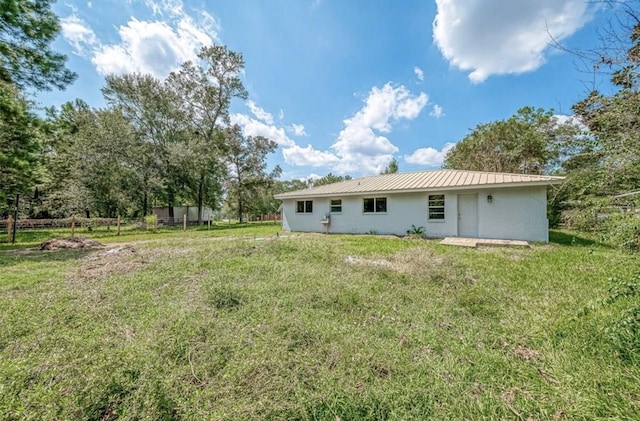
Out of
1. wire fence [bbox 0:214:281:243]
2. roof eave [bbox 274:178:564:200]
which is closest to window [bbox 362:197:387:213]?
roof eave [bbox 274:178:564:200]

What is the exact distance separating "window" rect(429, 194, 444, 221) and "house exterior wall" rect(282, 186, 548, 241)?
177 millimetres

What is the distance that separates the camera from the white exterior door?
10.8 meters

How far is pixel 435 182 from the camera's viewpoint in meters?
11.5

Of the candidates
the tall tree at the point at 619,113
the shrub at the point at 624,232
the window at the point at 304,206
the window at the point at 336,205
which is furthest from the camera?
the window at the point at 304,206

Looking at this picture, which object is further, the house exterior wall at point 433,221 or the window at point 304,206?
the window at point 304,206

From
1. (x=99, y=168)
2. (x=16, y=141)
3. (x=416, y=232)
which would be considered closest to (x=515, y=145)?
(x=416, y=232)

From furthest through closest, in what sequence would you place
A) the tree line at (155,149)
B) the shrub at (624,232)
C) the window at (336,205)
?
the tree line at (155,149), the window at (336,205), the shrub at (624,232)

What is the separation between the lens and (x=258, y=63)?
12.8m

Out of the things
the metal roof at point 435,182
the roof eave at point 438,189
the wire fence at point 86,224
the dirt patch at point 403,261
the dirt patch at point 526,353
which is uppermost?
the metal roof at point 435,182

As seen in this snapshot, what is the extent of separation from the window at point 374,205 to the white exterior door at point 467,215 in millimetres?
3331

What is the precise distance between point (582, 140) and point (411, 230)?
957cm

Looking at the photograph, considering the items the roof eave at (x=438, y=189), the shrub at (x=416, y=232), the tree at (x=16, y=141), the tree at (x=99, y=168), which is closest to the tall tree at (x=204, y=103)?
the tree at (x=99, y=168)

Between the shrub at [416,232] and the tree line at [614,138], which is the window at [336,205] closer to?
the shrub at [416,232]

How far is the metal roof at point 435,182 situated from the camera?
9465 mm
